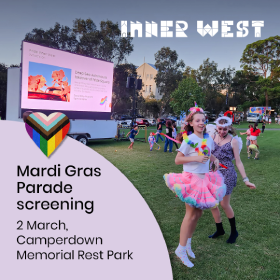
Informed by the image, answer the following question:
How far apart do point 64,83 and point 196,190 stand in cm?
1145

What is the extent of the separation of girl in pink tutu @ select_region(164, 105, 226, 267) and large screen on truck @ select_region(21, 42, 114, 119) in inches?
411

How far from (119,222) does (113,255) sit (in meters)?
0.19

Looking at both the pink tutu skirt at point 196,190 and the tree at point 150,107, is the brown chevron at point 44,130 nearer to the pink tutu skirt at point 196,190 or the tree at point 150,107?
the pink tutu skirt at point 196,190

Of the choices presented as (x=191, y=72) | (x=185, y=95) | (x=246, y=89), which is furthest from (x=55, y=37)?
(x=246, y=89)

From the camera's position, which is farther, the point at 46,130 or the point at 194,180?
the point at 194,180

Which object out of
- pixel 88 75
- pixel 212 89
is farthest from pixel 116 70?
pixel 212 89

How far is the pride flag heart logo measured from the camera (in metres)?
1.54

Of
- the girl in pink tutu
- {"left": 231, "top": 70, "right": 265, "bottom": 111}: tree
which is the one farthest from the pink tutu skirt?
{"left": 231, "top": 70, "right": 265, "bottom": 111}: tree

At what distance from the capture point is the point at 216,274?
2799mm

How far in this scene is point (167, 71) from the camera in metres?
44.0

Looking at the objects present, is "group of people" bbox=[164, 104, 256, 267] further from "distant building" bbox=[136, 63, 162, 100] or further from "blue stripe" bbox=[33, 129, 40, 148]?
"distant building" bbox=[136, 63, 162, 100]

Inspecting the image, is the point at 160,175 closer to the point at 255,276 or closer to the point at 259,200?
the point at 259,200

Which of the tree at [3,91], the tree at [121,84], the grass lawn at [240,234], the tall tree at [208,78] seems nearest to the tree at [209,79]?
the tall tree at [208,78]

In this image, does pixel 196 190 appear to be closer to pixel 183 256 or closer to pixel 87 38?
pixel 183 256
